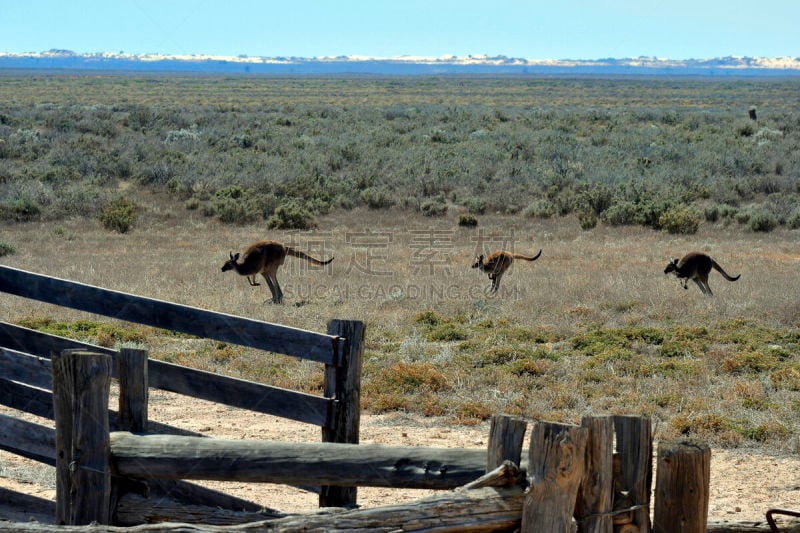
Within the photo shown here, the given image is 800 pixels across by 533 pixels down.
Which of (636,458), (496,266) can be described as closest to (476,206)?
(496,266)

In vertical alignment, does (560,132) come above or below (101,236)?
above

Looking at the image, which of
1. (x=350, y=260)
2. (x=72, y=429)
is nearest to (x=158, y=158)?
(x=350, y=260)

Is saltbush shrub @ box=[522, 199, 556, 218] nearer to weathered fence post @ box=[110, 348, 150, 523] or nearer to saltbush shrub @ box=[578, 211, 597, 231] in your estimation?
saltbush shrub @ box=[578, 211, 597, 231]

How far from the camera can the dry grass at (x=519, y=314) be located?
31.0 ft

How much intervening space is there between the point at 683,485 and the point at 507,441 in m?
0.86

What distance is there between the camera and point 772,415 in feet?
28.9

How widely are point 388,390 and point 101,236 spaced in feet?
49.1

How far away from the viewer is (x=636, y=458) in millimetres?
4039

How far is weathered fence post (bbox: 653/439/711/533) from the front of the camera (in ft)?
13.4

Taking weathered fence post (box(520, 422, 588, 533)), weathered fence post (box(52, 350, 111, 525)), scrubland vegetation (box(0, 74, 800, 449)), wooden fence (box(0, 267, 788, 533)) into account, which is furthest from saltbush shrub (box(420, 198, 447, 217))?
weathered fence post (box(520, 422, 588, 533))

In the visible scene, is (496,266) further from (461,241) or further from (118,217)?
(118,217)

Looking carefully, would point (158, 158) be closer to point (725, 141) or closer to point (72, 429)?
point (725, 141)

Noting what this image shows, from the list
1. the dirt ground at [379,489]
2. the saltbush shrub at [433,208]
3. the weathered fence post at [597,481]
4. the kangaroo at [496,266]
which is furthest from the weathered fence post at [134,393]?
the saltbush shrub at [433,208]

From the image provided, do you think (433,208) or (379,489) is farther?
(433,208)
